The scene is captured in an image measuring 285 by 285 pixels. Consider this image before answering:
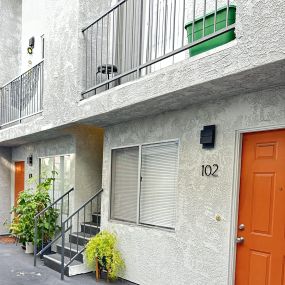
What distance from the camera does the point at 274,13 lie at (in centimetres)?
257

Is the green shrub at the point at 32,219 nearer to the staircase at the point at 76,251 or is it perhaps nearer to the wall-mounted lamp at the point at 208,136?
the staircase at the point at 76,251

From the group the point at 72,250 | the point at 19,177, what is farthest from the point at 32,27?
the point at 72,250

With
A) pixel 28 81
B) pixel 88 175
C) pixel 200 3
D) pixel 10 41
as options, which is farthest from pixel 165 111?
pixel 10 41

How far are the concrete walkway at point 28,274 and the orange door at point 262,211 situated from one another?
8.25 ft

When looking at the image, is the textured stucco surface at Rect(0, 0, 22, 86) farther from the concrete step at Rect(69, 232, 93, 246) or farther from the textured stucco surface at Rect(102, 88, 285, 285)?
the textured stucco surface at Rect(102, 88, 285, 285)

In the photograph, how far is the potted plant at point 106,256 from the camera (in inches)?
207

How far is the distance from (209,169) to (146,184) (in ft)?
4.72

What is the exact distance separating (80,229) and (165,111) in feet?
11.3

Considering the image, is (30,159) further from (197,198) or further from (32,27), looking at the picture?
(197,198)

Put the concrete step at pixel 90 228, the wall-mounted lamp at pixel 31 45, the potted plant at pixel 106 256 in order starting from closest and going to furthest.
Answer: the potted plant at pixel 106 256
the concrete step at pixel 90 228
the wall-mounted lamp at pixel 31 45

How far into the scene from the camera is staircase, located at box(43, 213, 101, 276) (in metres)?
5.73

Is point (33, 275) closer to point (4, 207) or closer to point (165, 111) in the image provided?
point (165, 111)

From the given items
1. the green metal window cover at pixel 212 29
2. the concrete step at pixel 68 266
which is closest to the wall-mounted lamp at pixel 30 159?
the concrete step at pixel 68 266

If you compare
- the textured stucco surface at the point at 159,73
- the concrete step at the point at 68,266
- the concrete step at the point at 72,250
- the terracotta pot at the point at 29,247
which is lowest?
the terracotta pot at the point at 29,247
